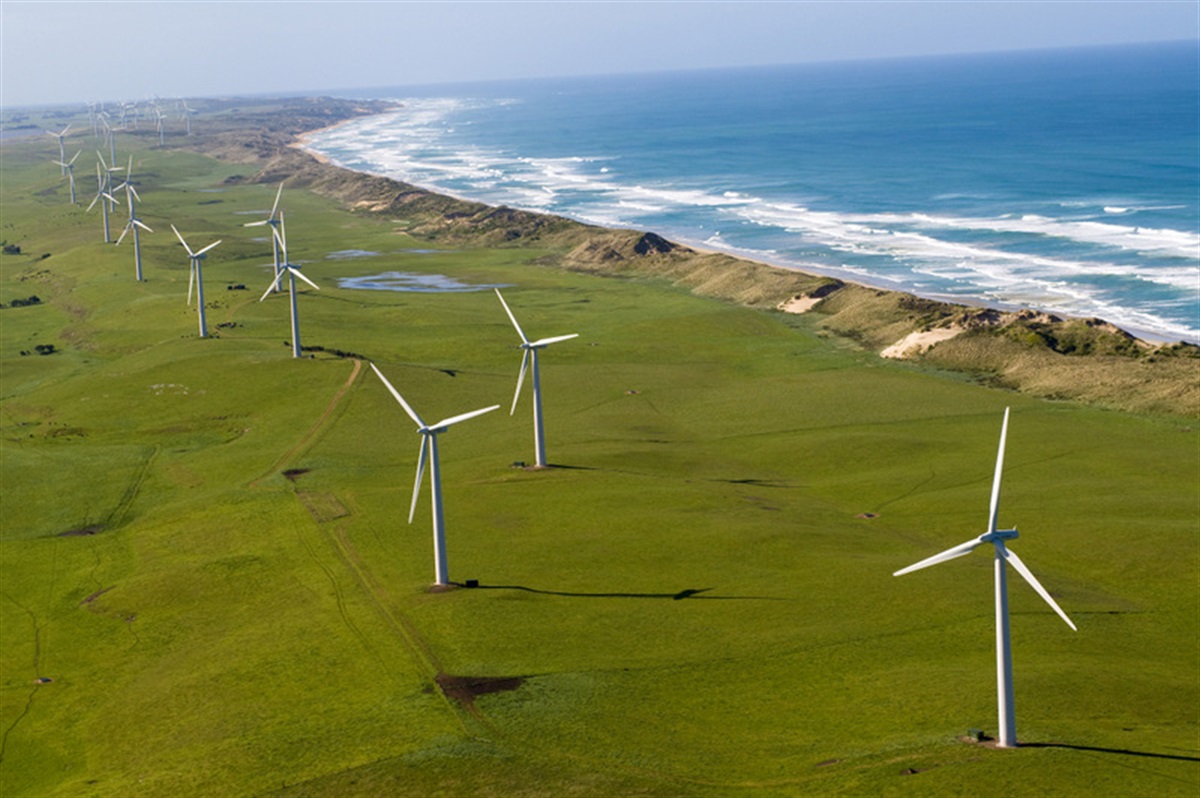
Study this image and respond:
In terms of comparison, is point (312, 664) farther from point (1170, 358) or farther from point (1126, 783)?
point (1170, 358)

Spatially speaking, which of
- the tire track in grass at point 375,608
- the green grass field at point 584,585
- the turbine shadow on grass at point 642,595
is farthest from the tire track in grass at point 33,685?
the turbine shadow on grass at point 642,595

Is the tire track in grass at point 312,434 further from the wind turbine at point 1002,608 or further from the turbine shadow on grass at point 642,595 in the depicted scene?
the wind turbine at point 1002,608

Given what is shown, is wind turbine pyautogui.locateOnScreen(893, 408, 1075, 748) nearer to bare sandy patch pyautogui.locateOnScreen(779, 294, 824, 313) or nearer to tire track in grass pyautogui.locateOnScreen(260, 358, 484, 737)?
tire track in grass pyautogui.locateOnScreen(260, 358, 484, 737)

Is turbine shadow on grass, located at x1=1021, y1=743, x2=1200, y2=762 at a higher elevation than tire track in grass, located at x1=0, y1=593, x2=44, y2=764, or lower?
higher

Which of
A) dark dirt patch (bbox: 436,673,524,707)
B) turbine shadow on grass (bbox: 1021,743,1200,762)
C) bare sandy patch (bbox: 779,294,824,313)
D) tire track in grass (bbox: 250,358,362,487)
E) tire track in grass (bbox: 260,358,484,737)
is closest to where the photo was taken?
turbine shadow on grass (bbox: 1021,743,1200,762)

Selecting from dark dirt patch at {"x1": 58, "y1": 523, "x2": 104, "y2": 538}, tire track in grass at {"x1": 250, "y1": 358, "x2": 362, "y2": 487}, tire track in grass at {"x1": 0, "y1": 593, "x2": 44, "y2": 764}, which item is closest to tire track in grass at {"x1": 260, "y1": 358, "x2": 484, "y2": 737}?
tire track in grass at {"x1": 250, "y1": 358, "x2": 362, "y2": 487}

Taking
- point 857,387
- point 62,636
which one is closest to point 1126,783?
point 62,636
